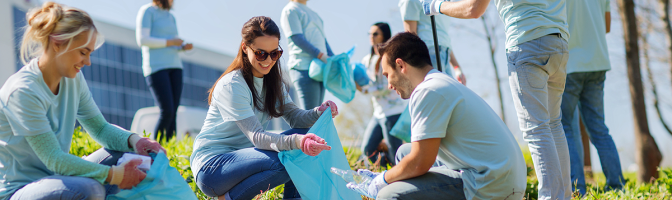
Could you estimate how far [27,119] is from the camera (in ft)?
6.44

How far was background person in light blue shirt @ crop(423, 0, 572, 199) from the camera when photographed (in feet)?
8.59

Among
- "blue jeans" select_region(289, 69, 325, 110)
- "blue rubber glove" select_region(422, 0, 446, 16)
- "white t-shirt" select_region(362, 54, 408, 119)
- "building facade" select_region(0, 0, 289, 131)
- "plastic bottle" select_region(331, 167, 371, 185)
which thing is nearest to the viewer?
"plastic bottle" select_region(331, 167, 371, 185)

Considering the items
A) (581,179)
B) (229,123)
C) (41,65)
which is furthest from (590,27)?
(41,65)

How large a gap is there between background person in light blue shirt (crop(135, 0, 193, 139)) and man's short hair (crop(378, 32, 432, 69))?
3067 millimetres

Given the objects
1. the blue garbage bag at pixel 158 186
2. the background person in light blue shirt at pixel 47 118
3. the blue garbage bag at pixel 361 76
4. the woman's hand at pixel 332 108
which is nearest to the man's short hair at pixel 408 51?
the woman's hand at pixel 332 108

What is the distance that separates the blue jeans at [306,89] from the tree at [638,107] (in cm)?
407

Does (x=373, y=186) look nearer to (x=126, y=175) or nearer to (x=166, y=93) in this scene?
(x=126, y=175)

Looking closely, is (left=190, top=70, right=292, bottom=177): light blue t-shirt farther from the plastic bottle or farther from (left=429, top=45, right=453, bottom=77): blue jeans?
(left=429, top=45, right=453, bottom=77): blue jeans

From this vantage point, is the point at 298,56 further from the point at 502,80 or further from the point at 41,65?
the point at 502,80

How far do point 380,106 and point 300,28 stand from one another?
121 centimetres

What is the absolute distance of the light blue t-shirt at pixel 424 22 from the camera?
13.6ft

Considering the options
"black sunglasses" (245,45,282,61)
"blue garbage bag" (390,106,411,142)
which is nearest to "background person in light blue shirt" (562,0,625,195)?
"blue garbage bag" (390,106,411,142)

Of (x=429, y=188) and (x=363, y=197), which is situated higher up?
(x=429, y=188)

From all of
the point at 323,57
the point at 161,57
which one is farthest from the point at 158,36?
the point at 323,57
